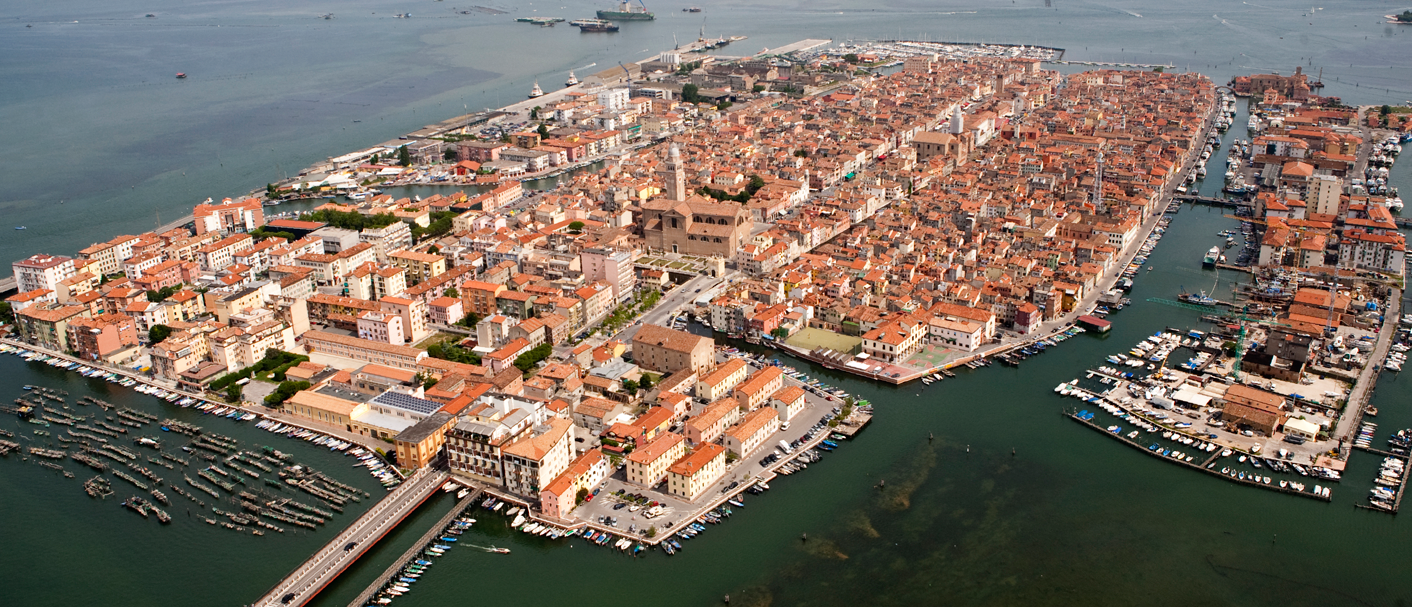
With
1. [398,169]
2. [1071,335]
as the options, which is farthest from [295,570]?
[398,169]

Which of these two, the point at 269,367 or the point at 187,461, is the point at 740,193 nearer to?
the point at 269,367

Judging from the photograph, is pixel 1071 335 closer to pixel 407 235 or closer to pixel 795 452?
pixel 795 452

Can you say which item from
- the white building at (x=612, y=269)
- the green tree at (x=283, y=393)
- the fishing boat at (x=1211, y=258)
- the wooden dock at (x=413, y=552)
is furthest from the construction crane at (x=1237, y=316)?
the green tree at (x=283, y=393)

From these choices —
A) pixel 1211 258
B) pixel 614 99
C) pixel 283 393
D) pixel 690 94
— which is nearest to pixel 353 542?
pixel 283 393

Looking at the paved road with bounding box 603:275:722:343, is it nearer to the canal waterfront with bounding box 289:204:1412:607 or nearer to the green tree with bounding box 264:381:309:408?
the green tree with bounding box 264:381:309:408

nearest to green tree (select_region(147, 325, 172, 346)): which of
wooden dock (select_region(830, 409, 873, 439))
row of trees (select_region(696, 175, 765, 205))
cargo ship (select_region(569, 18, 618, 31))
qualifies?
wooden dock (select_region(830, 409, 873, 439))

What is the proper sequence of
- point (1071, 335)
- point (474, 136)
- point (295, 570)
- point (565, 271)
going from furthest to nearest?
point (474, 136) → point (565, 271) → point (1071, 335) → point (295, 570)
